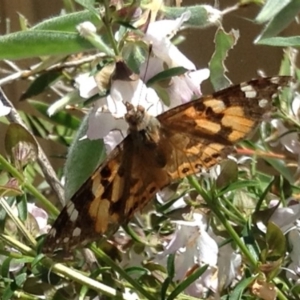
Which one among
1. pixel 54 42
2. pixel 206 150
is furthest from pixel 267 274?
pixel 54 42

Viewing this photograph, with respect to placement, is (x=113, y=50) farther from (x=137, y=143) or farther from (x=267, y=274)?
(x=267, y=274)

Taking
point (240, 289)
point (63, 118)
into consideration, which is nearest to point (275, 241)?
point (240, 289)

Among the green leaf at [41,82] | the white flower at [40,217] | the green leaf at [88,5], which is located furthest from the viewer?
the green leaf at [41,82]

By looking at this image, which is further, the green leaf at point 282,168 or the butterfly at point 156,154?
the green leaf at point 282,168

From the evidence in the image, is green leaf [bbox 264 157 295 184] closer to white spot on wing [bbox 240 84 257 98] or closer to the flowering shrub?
the flowering shrub

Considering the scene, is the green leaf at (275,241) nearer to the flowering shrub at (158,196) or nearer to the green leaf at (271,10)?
the flowering shrub at (158,196)

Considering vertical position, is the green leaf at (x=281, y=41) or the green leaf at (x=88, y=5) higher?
the green leaf at (x=88, y=5)

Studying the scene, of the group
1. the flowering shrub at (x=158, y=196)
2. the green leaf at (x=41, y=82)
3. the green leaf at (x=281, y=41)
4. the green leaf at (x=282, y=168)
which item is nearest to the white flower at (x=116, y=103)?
the flowering shrub at (x=158, y=196)
